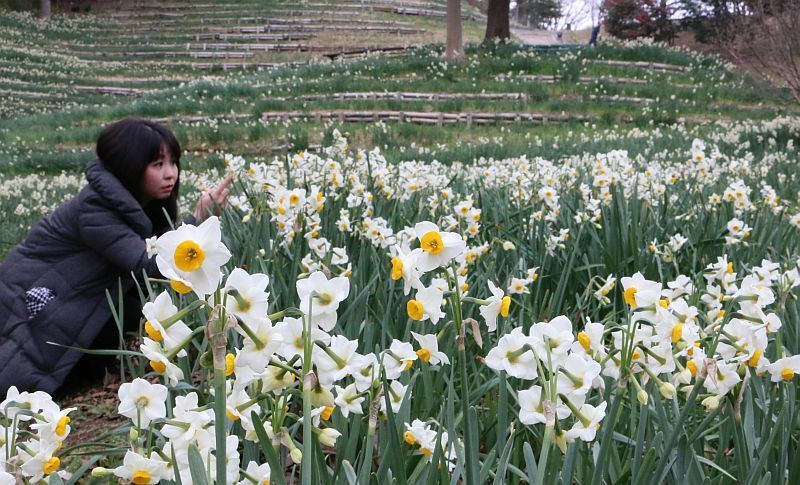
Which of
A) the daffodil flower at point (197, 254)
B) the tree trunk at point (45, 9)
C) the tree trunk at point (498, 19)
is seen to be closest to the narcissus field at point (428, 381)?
the daffodil flower at point (197, 254)

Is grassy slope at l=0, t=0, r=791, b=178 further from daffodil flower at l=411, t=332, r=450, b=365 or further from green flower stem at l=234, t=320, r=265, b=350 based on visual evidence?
green flower stem at l=234, t=320, r=265, b=350

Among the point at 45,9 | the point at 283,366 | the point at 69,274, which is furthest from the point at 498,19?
the point at 45,9

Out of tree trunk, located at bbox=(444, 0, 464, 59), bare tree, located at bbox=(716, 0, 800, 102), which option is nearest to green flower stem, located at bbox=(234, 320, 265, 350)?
bare tree, located at bbox=(716, 0, 800, 102)

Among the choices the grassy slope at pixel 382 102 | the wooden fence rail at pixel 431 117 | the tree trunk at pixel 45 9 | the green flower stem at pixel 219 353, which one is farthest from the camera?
the tree trunk at pixel 45 9

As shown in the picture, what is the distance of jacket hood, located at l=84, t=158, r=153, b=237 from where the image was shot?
9.14ft

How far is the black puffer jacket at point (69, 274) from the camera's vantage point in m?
2.68

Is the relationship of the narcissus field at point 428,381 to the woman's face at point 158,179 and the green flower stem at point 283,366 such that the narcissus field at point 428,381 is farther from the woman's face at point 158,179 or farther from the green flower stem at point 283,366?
the woman's face at point 158,179

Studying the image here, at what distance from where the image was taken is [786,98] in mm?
9742

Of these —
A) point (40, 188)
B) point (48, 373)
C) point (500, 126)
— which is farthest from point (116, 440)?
point (500, 126)

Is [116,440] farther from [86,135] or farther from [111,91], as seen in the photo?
[111,91]

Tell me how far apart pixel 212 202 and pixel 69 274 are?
2.17ft

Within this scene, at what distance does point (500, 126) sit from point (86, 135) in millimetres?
6491

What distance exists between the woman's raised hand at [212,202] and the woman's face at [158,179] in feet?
0.51

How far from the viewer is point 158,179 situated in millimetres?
2932
